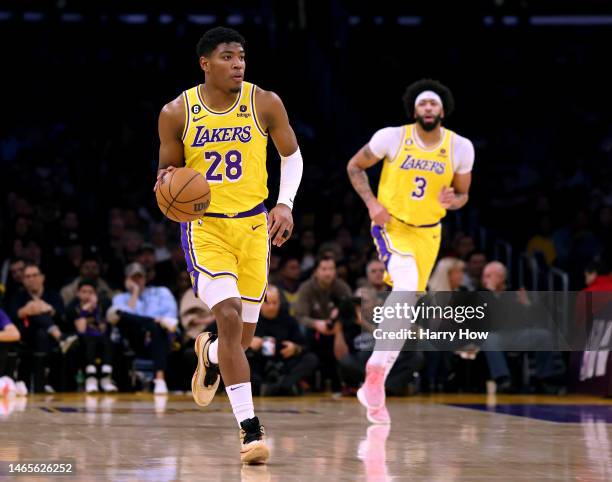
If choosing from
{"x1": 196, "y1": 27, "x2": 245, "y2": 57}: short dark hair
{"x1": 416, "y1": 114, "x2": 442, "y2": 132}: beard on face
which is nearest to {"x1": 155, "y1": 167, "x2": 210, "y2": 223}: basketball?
{"x1": 196, "y1": 27, "x2": 245, "y2": 57}: short dark hair

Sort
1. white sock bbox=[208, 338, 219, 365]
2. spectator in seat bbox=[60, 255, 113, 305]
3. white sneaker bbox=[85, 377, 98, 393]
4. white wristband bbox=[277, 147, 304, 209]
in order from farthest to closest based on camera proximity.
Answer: spectator in seat bbox=[60, 255, 113, 305] → white sneaker bbox=[85, 377, 98, 393] → white sock bbox=[208, 338, 219, 365] → white wristband bbox=[277, 147, 304, 209]

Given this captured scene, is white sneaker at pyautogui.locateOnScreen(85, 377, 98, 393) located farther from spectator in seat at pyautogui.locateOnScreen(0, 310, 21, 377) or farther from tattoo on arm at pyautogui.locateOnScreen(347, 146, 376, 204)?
tattoo on arm at pyautogui.locateOnScreen(347, 146, 376, 204)

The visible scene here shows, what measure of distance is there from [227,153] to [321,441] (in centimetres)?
170

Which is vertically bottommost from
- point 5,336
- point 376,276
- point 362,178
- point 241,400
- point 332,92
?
point 241,400

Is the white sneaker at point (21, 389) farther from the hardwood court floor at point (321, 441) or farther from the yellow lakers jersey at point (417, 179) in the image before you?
the yellow lakers jersey at point (417, 179)

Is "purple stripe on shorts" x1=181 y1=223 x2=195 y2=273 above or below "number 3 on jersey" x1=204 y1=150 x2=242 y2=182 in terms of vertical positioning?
below

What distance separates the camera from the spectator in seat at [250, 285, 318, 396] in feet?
38.0

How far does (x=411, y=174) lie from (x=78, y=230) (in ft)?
22.2

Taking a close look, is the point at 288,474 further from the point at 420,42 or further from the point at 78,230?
the point at 420,42

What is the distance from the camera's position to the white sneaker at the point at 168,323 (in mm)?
12000

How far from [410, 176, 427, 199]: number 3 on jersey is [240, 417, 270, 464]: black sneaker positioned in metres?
3.27

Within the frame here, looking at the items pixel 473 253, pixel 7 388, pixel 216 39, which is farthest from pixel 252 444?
pixel 473 253

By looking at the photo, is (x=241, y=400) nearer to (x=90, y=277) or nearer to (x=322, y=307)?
(x=322, y=307)

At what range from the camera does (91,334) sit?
474 inches
